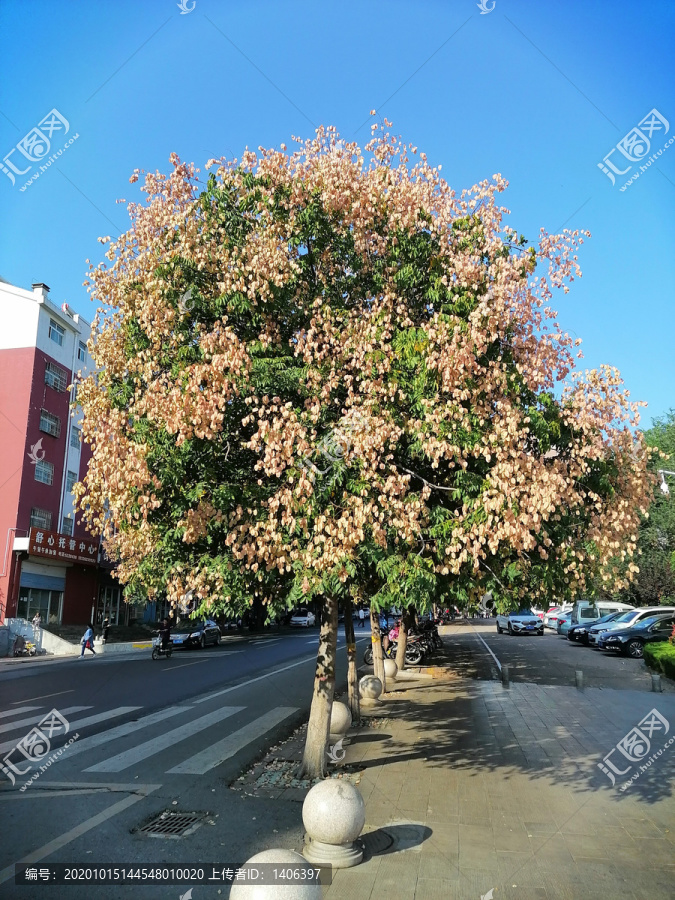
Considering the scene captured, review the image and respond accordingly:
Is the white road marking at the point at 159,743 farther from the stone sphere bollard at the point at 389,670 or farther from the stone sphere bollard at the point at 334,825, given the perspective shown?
the stone sphere bollard at the point at 389,670

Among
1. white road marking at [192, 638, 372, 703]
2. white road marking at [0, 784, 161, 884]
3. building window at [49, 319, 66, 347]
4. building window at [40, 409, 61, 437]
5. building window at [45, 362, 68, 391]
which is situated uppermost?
building window at [49, 319, 66, 347]

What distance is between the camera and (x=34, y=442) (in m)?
31.2

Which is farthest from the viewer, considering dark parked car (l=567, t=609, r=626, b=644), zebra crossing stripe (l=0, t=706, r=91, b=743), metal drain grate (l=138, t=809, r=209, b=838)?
dark parked car (l=567, t=609, r=626, b=644)

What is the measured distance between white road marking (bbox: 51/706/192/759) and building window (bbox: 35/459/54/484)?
836 inches

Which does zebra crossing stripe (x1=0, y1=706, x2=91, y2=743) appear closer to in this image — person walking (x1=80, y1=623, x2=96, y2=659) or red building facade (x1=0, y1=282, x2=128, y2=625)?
person walking (x1=80, y1=623, x2=96, y2=659)

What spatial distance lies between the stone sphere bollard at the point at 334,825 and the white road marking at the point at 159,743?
13.8 feet

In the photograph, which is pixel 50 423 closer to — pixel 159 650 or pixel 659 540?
pixel 159 650

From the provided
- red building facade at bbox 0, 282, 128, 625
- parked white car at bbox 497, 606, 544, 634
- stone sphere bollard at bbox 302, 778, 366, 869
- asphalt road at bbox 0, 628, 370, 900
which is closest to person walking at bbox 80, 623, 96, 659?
red building facade at bbox 0, 282, 128, 625

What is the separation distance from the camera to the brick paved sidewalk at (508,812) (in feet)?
18.0

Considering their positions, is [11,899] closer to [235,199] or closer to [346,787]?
[346,787]

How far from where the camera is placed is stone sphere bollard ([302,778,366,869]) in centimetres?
578

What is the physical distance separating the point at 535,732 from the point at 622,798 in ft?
12.4

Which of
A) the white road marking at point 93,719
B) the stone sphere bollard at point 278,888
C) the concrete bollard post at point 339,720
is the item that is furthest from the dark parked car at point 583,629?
the stone sphere bollard at point 278,888

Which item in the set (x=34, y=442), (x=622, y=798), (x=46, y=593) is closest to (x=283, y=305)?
(x=622, y=798)
